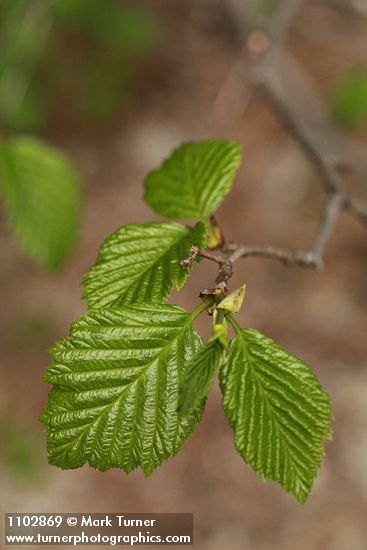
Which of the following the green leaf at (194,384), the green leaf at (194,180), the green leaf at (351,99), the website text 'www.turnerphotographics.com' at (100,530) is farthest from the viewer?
the green leaf at (351,99)

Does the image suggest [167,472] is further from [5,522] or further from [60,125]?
[60,125]

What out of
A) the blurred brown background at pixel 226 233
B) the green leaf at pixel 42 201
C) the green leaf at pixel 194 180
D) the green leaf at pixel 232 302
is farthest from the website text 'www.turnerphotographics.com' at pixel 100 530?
the green leaf at pixel 232 302

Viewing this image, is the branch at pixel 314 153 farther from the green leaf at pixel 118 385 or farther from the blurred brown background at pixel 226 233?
the green leaf at pixel 118 385

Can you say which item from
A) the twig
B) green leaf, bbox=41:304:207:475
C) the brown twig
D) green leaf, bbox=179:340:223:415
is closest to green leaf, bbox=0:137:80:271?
the brown twig

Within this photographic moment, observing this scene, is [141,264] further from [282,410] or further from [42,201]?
[42,201]

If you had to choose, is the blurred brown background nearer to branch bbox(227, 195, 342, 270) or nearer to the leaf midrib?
branch bbox(227, 195, 342, 270)

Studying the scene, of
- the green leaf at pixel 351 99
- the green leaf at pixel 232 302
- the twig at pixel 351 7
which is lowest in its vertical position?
the green leaf at pixel 232 302

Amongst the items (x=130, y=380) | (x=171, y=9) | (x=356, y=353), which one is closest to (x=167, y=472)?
(x=356, y=353)
